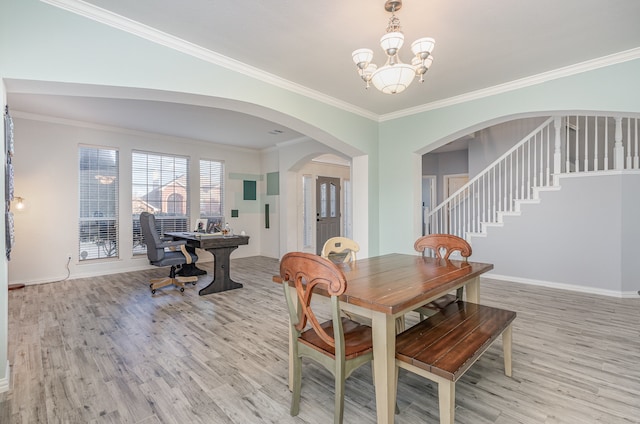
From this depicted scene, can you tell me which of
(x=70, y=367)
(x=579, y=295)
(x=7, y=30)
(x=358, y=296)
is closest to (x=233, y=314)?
(x=70, y=367)

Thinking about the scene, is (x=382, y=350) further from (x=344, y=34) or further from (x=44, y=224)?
(x=44, y=224)

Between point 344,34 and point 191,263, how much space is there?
395 centimetres

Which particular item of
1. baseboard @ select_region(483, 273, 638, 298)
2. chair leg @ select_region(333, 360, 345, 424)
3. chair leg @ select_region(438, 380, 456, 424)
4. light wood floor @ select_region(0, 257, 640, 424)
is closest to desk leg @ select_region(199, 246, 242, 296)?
light wood floor @ select_region(0, 257, 640, 424)

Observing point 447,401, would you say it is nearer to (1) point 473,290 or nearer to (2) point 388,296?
(2) point 388,296

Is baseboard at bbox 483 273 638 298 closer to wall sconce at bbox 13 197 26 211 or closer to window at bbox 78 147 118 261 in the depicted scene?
window at bbox 78 147 118 261

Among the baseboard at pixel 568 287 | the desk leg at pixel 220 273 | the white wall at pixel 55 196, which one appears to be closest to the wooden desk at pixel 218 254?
the desk leg at pixel 220 273

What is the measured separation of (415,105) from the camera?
4285mm

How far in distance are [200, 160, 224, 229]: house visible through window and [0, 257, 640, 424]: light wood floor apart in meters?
3.25

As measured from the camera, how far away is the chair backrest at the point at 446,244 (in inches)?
103

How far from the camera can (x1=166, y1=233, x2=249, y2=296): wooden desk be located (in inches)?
168

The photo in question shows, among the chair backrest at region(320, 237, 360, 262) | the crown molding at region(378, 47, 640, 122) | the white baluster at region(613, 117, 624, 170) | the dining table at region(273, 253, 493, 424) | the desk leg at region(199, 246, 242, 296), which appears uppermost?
the crown molding at region(378, 47, 640, 122)

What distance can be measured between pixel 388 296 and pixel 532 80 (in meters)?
3.36

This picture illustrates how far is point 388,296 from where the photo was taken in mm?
1545

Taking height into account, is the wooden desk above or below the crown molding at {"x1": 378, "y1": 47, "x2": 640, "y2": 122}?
→ below
